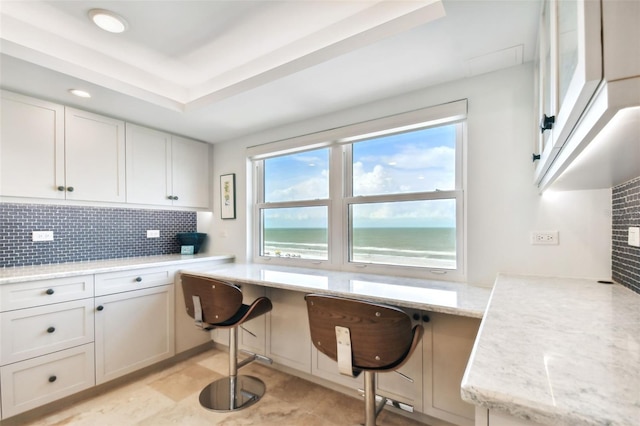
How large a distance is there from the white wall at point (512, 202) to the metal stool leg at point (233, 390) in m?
1.75

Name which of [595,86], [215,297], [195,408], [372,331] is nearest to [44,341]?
[195,408]

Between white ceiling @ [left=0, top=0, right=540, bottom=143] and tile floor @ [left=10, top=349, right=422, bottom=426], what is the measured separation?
222cm

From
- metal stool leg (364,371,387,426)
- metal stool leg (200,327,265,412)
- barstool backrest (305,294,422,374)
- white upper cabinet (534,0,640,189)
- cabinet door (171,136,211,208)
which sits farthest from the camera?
cabinet door (171,136,211,208)

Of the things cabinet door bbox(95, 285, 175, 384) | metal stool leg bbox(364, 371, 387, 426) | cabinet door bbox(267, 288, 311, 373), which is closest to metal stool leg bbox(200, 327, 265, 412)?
cabinet door bbox(267, 288, 311, 373)

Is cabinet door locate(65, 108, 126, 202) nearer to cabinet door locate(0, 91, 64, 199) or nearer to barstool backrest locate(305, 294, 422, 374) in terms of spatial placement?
cabinet door locate(0, 91, 64, 199)

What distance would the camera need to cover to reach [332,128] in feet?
8.43

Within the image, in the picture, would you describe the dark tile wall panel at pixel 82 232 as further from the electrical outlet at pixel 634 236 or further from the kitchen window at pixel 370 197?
the electrical outlet at pixel 634 236

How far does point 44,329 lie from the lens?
1960 mm

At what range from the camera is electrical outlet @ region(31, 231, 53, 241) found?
236 cm

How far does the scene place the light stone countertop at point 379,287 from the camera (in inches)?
58.9

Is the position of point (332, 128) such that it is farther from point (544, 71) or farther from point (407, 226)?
point (544, 71)

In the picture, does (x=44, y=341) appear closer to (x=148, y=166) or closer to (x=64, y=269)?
(x=64, y=269)

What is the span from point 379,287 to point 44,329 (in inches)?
88.7

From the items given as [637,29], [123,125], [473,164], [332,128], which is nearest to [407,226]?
[473,164]
